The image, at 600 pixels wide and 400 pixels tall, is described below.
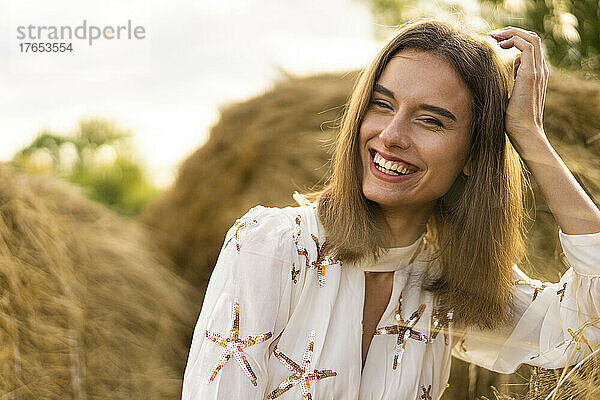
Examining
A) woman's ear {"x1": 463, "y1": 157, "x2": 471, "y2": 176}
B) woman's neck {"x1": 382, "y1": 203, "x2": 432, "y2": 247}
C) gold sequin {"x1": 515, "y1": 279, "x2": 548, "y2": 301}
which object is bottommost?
gold sequin {"x1": 515, "y1": 279, "x2": 548, "y2": 301}

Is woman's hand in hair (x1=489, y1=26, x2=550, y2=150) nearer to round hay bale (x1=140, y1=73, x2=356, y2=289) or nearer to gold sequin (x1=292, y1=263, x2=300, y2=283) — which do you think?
gold sequin (x1=292, y1=263, x2=300, y2=283)

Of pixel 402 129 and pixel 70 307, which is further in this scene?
pixel 70 307

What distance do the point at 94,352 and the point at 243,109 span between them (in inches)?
63.8

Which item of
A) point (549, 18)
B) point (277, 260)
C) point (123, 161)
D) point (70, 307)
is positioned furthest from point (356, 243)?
point (123, 161)

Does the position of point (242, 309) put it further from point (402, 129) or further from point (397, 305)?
point (402, 129)

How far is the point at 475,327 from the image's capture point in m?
1.68

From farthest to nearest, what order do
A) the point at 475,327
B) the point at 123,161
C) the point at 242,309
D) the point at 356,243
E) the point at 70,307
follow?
the point at 123,161 < the point at 70,307 < the point at 475,327 < the point at 356,243 < the point at 242,309

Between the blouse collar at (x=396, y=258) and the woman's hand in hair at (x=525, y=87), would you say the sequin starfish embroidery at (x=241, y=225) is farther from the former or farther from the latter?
the woman's hand in hair at (x=525, y=87)

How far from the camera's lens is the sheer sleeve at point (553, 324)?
149 centimetres

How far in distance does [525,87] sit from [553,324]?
0.55 metres

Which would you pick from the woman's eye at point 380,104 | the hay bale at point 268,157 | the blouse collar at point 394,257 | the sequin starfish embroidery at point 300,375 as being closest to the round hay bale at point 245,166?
the hay bale at point 268,157

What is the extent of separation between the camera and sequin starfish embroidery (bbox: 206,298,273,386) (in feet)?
4.61

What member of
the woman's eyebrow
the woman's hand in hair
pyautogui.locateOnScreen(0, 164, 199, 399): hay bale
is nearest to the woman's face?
the woman's eyebrow

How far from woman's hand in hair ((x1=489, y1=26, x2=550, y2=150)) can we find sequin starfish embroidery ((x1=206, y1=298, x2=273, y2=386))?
739mm
